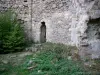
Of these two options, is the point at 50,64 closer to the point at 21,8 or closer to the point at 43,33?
the point at 43,33

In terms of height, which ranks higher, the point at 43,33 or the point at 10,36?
the point at 43,33

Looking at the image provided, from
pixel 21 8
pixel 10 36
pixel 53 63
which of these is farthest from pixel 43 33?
pixel 53 63

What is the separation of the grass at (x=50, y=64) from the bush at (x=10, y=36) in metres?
1.23

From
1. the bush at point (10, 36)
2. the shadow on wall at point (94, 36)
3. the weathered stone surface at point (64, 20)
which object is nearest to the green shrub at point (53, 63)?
the weathered stone surface at point (64, 20)

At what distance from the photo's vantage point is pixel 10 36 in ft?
29.6

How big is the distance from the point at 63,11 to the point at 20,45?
8.66ft

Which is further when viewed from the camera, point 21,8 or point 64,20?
point 21,8

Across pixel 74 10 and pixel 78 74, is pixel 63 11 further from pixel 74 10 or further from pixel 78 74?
pixel 78 74

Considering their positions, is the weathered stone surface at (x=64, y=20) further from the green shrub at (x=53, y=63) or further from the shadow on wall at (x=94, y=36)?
the green shrub at (x=53, y=63)

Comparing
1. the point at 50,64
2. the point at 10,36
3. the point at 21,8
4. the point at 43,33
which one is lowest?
the point at 50,64

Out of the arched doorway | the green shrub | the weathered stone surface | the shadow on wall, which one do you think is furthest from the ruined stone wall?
the shadow on wall

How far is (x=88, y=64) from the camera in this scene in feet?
22.8

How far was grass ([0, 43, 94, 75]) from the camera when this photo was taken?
6.48m

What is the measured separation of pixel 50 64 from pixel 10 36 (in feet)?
→ 9.55
